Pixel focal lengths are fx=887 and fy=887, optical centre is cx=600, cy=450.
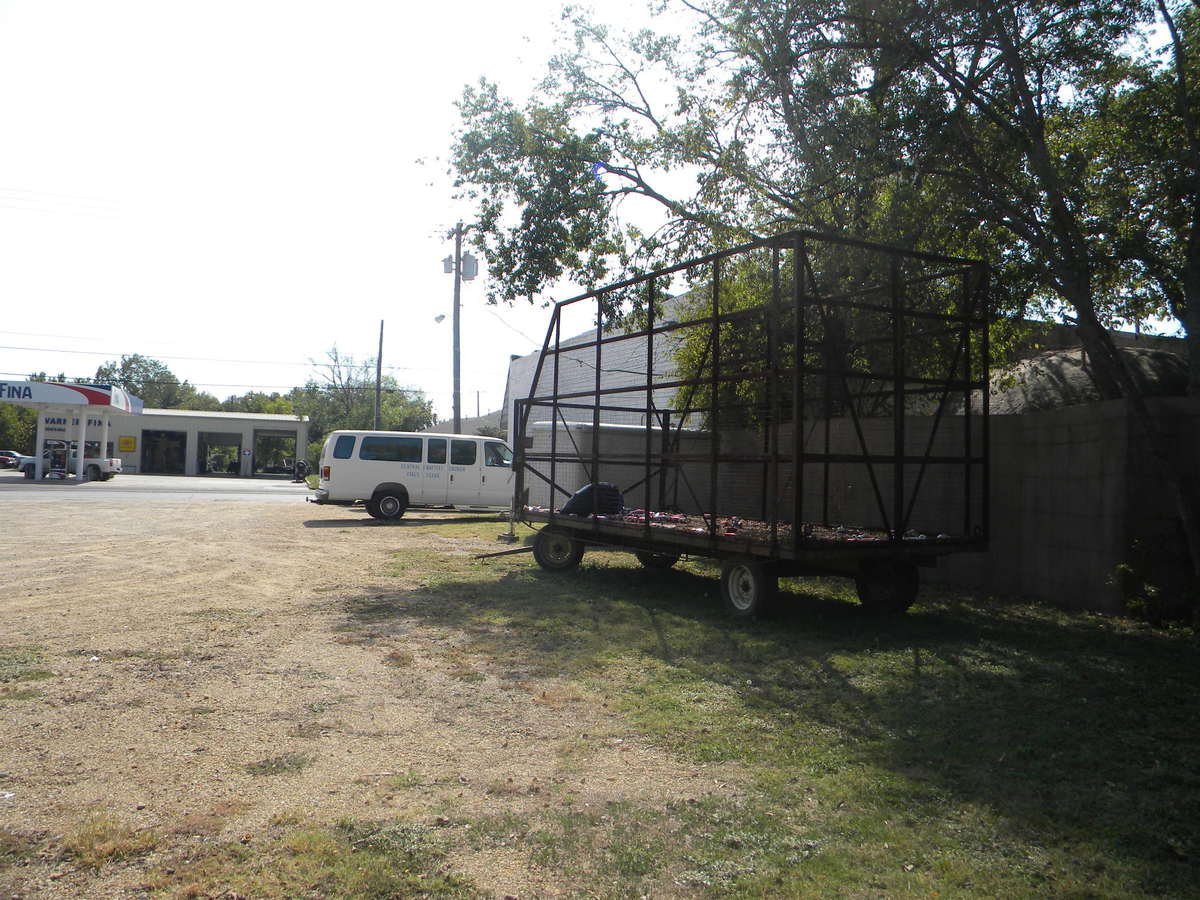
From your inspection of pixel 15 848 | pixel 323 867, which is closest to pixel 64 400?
pixel 15 848

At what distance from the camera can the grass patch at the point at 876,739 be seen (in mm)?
3307

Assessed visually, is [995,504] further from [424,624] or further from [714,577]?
[424,624]

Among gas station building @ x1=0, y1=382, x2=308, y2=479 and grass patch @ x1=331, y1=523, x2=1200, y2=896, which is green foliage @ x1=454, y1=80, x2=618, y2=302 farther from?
gas station building @ x1=0, y1=382, x2=308, y2=479

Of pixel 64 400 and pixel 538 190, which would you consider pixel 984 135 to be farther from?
pixel 64 400

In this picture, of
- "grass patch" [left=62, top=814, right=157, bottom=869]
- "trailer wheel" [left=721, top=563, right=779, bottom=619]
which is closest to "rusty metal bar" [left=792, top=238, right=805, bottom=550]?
"trailer wheel" [left=721, top=563, right=779, bottom=619]

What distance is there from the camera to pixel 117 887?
3.03 m

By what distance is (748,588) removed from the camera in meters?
8.32

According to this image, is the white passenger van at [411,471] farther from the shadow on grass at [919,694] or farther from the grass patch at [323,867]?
the grass patch at [323,867]

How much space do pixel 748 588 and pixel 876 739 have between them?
3.56 metres

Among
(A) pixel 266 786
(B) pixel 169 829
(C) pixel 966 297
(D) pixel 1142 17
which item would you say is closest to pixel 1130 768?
(A) pixel 266 786

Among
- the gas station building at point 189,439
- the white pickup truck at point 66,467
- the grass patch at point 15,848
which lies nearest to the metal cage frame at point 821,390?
the grass patch at point 15,848

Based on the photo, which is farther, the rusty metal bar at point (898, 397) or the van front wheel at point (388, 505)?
the van front wheel at point (388, 505)

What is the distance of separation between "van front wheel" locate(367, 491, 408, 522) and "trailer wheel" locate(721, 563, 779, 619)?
11.8 m

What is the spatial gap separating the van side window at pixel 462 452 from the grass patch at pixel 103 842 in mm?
16453
